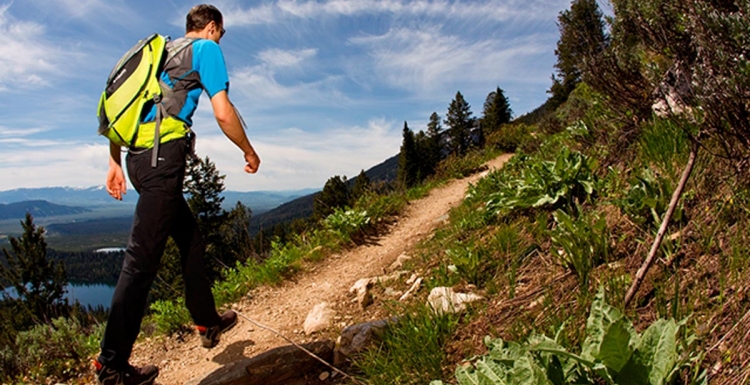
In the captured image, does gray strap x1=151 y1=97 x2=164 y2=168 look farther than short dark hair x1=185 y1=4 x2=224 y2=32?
No

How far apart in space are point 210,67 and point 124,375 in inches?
78.7

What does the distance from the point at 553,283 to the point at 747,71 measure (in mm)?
1443

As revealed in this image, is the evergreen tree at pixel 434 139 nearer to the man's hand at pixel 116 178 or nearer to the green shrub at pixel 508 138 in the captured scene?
the green shrub at pixel 508 138

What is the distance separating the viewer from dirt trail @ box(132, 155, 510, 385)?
3562 mm

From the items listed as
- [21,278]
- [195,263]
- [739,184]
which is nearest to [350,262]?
[195,263]

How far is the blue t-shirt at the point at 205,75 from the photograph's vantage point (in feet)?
8.05

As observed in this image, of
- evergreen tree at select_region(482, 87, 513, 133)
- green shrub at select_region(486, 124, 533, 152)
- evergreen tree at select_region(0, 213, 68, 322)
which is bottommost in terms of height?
evergreen tree at select_region(0, 213, 68, 322)

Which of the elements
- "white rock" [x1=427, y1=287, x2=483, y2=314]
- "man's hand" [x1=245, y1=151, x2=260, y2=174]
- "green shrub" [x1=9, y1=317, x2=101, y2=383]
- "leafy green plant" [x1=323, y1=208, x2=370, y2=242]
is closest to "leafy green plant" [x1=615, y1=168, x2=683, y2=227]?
"white rock" [x1=427, y1=287, x2=483, y2=314]

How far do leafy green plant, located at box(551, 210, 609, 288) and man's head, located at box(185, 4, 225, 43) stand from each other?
9.11 ft

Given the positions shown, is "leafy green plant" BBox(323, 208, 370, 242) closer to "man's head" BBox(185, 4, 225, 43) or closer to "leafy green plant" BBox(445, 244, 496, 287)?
"leafy green plant" BBox(445, 244, 496, 287)

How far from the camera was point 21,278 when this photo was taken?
38875mm

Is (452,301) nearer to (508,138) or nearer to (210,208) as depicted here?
(508,138)

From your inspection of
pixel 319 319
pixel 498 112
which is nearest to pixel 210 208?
pixel 319 319

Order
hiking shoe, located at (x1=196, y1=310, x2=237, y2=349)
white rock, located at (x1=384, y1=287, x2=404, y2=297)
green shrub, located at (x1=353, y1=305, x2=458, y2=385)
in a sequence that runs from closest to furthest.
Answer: green shrub, located at (x1=353, y1=305, x2=458, y2=385), hiking shoe, located at (x1=196, y1=310, x2=237, y2=349), white rock, located at (x1=384, y1=287, x2=404, y2=297)
